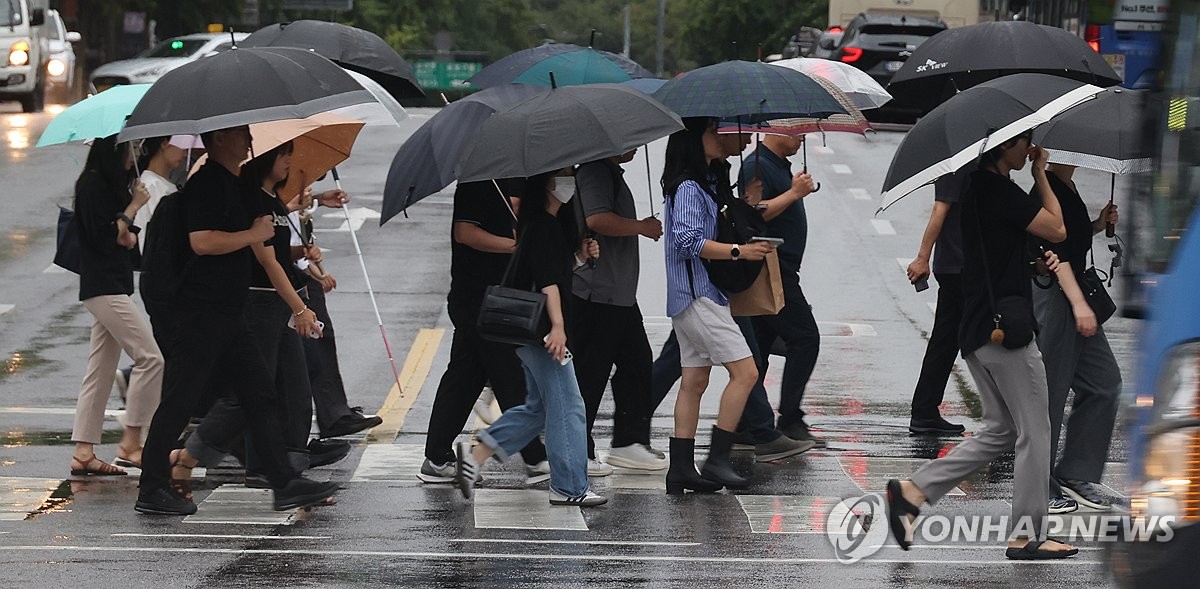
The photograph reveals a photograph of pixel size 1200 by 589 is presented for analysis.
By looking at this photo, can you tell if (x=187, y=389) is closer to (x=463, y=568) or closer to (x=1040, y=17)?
(x=463, y=568)

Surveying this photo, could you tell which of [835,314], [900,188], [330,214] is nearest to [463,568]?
[900,188]

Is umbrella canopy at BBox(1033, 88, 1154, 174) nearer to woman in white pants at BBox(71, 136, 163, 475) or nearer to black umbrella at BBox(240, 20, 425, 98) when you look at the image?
black umbrella at BBox(240, 20, 425, 98)

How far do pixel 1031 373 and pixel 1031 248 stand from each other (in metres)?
0.63

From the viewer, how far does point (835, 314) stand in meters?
15.1

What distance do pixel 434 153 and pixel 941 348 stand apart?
10.7 feet

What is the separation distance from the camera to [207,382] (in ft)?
27.9

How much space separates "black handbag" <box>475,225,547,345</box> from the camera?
27.1 ft

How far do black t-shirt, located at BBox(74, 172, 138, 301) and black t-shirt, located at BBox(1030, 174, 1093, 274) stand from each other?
4548 millimetres

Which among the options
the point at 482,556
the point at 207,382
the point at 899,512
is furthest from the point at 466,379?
the point at 899,512

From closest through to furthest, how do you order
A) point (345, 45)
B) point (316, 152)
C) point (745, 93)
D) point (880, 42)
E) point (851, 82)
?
1. point (745, 93)
2. point (316, 152)
3. point (851, 82)
4. point (345, 45)
5. point (880, 42)

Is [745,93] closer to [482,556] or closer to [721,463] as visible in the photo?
[721,463]

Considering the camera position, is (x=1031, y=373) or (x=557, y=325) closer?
(x=1031, y=373)

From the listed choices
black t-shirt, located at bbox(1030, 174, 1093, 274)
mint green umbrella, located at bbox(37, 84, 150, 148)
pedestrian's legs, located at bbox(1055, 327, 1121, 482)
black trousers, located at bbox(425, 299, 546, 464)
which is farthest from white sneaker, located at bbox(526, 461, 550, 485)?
black t-shirt, located at bbox(1030, 174, 1093, 274)

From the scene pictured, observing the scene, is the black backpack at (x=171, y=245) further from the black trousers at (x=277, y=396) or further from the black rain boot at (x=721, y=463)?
the black rain boot at (x=721, y=463)
